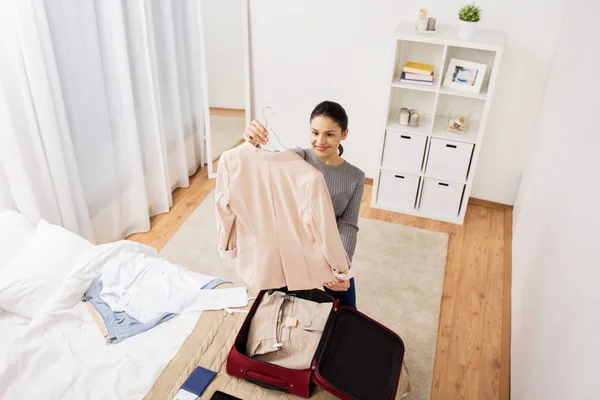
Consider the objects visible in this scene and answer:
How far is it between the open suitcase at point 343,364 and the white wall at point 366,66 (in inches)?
72.0

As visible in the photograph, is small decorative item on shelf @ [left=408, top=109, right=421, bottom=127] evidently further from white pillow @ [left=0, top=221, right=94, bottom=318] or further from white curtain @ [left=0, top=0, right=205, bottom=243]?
white pillow @ [left=0, top=221, right=94, bottom=318]

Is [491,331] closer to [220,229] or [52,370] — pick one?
[220,229]

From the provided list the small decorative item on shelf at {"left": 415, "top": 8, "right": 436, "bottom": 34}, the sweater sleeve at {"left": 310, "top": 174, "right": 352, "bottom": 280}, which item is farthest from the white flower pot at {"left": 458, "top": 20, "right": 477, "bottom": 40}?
the sweater sleeve at {"left": 310, "top": 174, "right": 352, "bottom": 280}

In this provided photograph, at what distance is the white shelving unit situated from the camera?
325cm

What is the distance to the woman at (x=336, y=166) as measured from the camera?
1.91 m

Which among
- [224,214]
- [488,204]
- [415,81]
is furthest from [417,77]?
[224,214]

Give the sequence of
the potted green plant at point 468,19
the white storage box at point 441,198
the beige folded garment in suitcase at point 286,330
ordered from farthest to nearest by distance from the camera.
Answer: the white storage box at point 441,198 < the potted green plant at point 468,19 < the beige folded garment in suitcase at point 286,330

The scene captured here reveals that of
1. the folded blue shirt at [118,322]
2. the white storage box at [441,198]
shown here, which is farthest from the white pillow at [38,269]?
the white storage box at [441,198]

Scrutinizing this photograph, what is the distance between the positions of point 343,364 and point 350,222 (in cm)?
54

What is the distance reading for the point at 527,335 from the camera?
2193 millimetres

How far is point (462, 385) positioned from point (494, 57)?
1.99 metres

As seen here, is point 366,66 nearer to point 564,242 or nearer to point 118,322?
point 564,242

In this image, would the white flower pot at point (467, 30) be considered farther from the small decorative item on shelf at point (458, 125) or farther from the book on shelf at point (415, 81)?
the small decorative item on shelf at point (458, 125)

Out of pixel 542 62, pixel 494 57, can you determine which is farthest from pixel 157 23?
pixel 542 62
